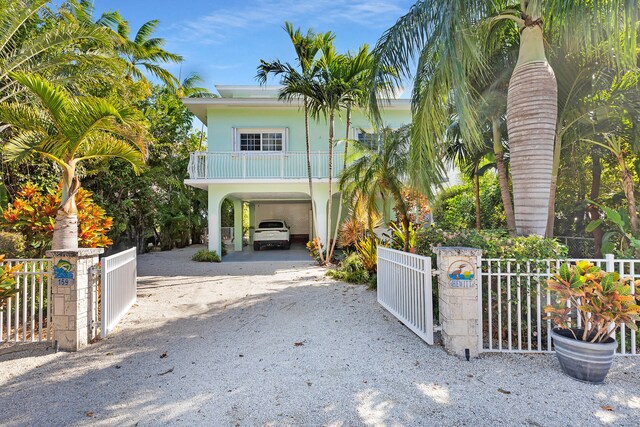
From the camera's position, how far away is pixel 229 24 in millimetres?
7590

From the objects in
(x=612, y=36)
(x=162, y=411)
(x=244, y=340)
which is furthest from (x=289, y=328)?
(x=612, y=36)

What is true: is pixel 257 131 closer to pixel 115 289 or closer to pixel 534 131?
pixel 115 289

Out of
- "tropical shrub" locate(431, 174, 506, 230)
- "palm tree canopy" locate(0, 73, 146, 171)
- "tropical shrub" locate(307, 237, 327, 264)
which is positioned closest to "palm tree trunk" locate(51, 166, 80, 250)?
"palm tree canopy" locate(0, 73, 146, 171)

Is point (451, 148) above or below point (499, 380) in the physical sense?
above

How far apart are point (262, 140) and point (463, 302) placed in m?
11.4

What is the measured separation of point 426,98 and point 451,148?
4.45 m

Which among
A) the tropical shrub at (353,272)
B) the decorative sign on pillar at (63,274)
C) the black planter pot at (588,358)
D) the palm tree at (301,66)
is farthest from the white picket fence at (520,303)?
the palm tree at (301,66)

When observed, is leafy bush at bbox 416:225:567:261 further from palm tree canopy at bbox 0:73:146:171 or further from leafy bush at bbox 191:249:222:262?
leafy bush at bbox 191:249:222:262

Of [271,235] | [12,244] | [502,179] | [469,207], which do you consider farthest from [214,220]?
[469,207]

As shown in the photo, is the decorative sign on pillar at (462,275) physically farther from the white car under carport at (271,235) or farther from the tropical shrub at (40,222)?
the white car under carport at (271,235)

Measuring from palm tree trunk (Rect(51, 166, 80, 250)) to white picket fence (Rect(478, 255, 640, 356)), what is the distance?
19.9ft

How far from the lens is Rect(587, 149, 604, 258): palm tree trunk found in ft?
24.2

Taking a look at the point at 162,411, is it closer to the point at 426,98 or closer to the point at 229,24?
the point at 426,98

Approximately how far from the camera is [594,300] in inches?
124
